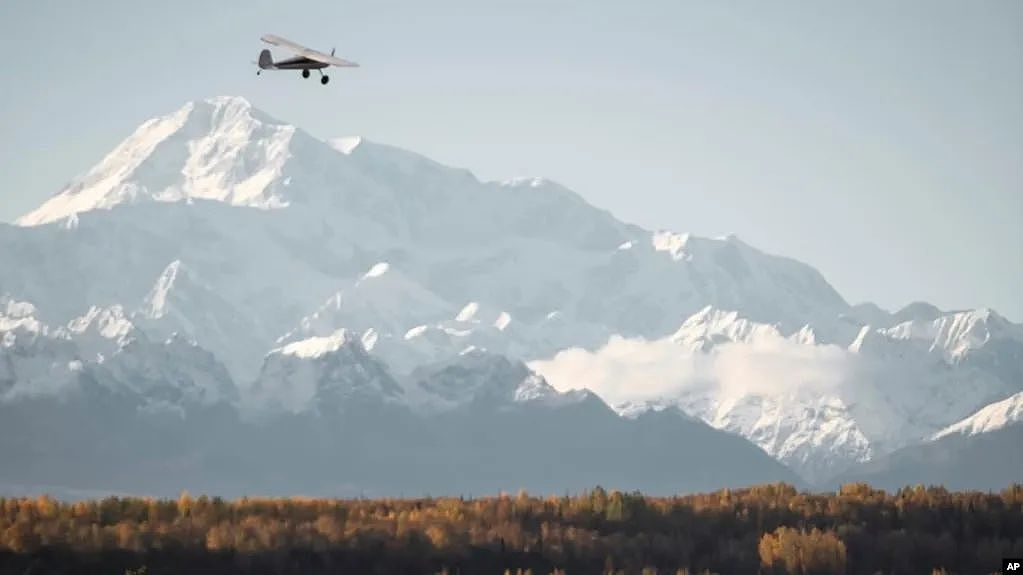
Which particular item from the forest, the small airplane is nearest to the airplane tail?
the small airplane

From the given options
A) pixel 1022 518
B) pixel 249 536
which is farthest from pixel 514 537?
pixel 1022 518

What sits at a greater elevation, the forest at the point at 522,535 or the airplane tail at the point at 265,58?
the airplane tail at the point at 265,58

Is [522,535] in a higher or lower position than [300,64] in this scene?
lower

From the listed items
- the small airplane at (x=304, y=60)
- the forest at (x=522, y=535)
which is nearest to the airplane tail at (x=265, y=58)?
the small airplane at (x=304, y=60)

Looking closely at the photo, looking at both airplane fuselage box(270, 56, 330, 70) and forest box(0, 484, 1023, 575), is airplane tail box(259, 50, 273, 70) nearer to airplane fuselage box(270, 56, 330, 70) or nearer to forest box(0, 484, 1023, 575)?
airplane fuselage box(270, 56, 330, 70)

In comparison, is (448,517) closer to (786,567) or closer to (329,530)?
(329,530)

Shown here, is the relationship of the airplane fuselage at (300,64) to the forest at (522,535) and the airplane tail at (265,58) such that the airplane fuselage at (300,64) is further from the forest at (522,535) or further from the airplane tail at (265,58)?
the forest at (522,535)

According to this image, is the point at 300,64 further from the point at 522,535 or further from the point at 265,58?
the point at 522,535

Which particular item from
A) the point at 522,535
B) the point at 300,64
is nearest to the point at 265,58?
the point at 300,64
